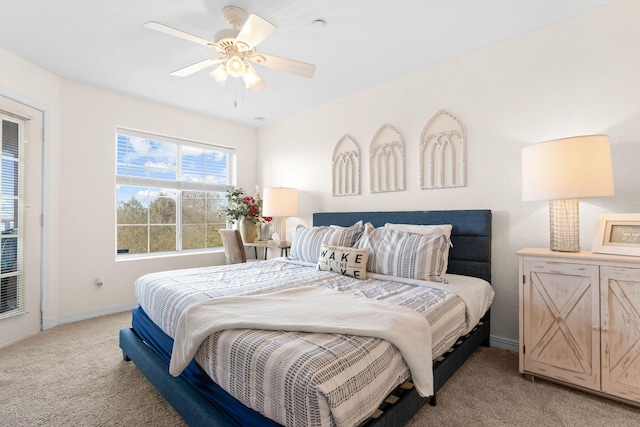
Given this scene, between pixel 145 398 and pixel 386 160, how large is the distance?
293 centimetres

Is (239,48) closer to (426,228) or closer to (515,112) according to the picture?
(426,228)

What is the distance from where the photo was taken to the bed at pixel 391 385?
4.47ft

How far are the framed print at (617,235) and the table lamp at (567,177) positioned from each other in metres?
0.12

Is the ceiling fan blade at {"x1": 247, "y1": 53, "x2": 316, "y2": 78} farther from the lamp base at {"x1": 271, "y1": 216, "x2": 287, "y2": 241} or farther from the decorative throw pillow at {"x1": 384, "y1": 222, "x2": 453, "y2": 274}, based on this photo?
the lamp base at {"x1": 271, "y1": 216, "x2": 287, "y2": 241}

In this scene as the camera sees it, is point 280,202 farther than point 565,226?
Yes

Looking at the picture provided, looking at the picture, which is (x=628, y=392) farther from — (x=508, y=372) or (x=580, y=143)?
(x=580, y=143)

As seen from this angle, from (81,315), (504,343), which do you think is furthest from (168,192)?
(504,343)

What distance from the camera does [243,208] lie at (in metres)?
4.48

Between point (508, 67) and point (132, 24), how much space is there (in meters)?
3.06

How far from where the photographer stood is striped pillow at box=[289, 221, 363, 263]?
118 inches

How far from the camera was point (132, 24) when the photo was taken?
234 cm

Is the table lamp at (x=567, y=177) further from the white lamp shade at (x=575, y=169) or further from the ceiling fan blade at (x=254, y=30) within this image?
the ceiling fan blade at (x=254, y=30)

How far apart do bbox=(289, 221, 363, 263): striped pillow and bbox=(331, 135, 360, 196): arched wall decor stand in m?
0.70

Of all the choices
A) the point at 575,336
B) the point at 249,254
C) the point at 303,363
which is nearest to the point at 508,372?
the point at 575,336
